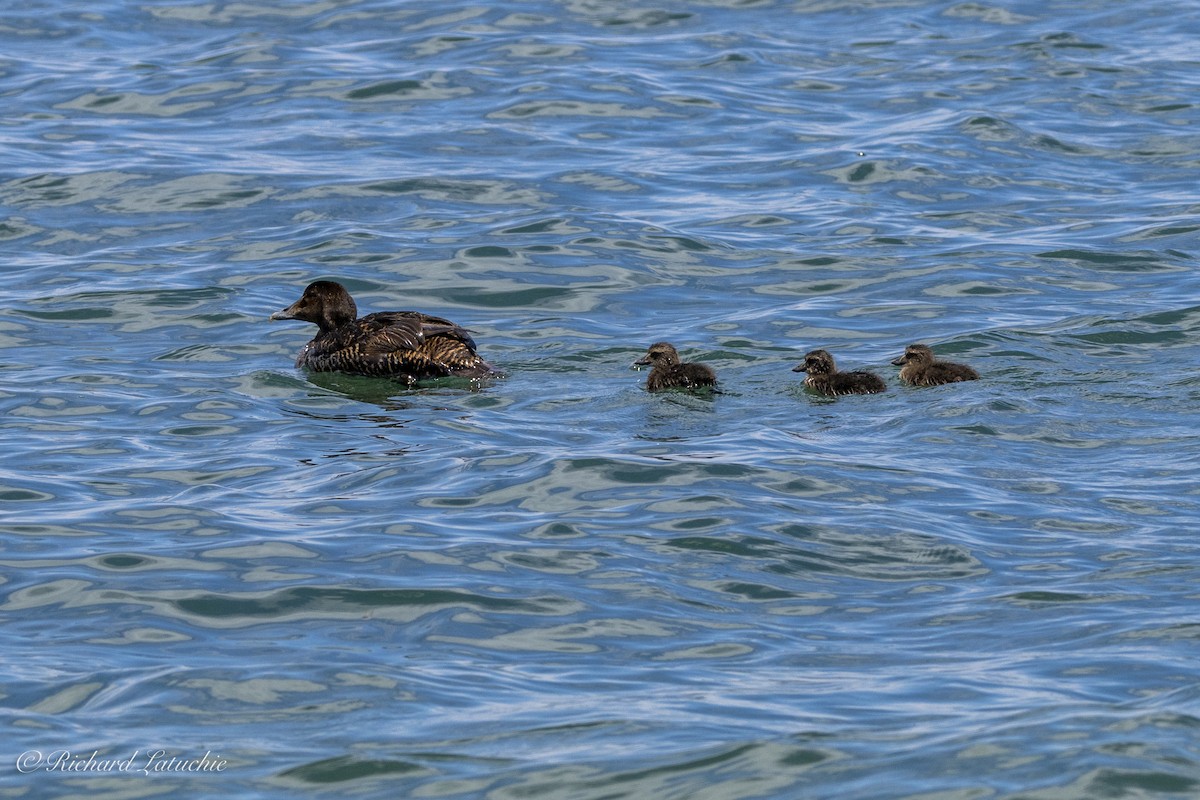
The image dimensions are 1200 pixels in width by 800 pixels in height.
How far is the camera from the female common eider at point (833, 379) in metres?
12.2

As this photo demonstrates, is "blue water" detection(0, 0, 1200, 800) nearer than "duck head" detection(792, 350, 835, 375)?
Yes

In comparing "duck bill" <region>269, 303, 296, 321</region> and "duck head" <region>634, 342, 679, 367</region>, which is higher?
"duck bill" <region>269, 303, 296, 321</region>

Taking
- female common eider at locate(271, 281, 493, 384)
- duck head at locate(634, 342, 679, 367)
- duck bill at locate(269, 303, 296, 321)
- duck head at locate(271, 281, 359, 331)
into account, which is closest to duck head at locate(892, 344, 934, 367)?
duck head at locate(634, 342, 679, 367)

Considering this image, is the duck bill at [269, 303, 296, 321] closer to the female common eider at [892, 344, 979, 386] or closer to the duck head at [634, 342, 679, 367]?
the duck head at [634, 342, 679, 367]

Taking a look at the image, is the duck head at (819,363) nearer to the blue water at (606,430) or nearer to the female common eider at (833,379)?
the female common eider at (833,379)

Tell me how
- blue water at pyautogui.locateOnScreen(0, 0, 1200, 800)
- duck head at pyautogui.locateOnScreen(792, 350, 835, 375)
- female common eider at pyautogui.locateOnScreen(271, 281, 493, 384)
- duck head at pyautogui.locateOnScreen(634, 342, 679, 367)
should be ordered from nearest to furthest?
blue water at pyautogui.locateOnScreen(0, 0, 1200, 800), duck head at pyautogui.locateOnScreen(792, 350, 835, 375), duck head at pyautogui.locateOnScreen(634, 342, 679, 367), female common eider at pyautogui.locateOnScreen(271, 281, 493, 384)

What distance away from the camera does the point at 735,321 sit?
1441cm

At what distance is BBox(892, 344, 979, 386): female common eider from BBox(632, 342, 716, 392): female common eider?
1288mm

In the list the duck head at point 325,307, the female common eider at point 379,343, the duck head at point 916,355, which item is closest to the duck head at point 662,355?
the female common eider at point 379,343

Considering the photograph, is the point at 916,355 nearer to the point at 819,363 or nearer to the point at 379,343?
the point at 819,363

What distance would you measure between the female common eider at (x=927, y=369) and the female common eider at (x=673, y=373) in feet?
4.23

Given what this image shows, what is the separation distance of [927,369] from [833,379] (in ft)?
2.12

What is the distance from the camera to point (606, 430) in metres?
11.6

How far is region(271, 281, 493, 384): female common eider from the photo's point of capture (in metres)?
13.0
